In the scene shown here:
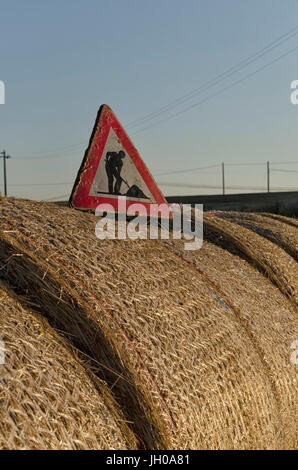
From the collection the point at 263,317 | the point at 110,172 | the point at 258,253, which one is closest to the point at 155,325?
the point at 263,317

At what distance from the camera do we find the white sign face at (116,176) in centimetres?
410

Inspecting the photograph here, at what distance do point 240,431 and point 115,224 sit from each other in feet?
4.78

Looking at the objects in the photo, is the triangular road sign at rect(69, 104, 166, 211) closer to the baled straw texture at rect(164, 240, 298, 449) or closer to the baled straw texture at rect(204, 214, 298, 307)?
the baled straw texture at rect(164, 240, 298, 449)

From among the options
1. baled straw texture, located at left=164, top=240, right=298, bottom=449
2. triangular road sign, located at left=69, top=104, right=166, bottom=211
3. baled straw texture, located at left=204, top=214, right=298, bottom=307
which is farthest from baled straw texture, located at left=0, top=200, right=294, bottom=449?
baled straw texture, located at left=204, top=214, right=298, bottom=307

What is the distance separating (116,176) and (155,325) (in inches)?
63.6

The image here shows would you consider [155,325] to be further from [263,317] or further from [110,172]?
[110,172]

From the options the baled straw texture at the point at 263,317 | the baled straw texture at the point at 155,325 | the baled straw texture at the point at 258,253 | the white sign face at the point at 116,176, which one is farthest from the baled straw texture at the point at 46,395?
the baled straw texture at the point at 258,253

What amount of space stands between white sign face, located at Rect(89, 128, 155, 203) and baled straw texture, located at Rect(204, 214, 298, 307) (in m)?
0.93

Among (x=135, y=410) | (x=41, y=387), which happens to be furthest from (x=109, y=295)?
(x=41, y=387)

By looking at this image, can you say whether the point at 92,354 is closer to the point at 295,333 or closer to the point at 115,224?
the point at 115,224

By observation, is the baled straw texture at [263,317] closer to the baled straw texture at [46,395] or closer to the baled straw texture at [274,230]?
the baled straw texture at [274,230]

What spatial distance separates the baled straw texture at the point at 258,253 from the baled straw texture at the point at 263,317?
30cm

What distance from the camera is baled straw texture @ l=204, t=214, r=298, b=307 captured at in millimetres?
4949

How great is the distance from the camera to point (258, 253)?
5.06 meters
